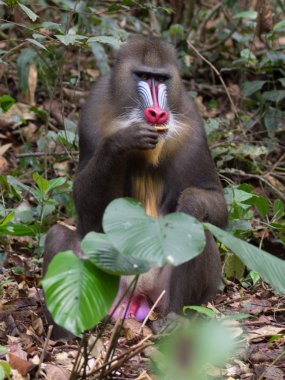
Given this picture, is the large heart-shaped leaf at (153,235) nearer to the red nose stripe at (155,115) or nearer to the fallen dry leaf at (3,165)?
the red nose stripe at (155,115)

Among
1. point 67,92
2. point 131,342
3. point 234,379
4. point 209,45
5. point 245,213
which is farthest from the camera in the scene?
point 209,45

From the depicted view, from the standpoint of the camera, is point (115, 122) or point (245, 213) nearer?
point (115, 122)

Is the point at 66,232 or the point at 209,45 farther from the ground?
the point at 209,45

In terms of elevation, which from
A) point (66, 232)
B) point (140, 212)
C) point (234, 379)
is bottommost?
point (234, 379)

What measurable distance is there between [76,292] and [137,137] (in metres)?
1.62

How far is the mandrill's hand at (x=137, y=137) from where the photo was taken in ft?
13.7

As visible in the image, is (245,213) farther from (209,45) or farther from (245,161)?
(209,45)

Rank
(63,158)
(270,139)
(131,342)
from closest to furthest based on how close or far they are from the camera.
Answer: (131,342) → (63,158) → (270,139)

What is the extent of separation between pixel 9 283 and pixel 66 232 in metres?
0.70

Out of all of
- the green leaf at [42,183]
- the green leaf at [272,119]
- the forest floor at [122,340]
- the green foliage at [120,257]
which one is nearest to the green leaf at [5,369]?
the forest floor at [122,340]

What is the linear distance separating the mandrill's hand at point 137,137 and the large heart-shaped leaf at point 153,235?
137 cm

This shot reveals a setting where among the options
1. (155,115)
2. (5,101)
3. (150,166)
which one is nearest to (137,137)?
(155,115)

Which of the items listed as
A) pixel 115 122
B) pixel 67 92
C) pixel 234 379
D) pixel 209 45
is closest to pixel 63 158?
pixel 67 92

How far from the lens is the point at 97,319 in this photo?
2693 millimetres
